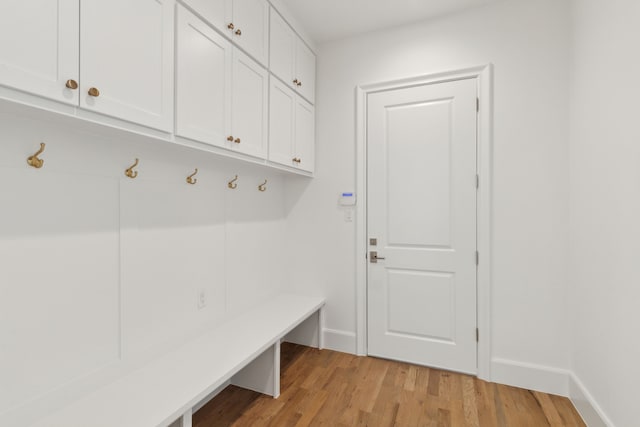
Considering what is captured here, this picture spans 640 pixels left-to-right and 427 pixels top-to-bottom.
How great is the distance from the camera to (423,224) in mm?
2486

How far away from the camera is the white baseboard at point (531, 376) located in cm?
212

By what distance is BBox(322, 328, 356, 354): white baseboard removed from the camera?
2725mm

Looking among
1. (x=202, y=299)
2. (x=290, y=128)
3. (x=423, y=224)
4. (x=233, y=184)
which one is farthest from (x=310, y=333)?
(x=290, y=128)

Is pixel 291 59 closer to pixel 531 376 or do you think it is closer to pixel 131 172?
pixel 131 172

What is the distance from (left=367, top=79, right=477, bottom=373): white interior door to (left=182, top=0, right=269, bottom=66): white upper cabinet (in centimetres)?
104

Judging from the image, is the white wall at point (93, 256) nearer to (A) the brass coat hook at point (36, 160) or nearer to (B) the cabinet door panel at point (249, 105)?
(A) the brass coat hook at point (36, 160)

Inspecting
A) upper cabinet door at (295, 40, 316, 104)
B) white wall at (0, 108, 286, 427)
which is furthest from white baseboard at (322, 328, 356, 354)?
upper cabinet door at (295, 40, 316, 104)

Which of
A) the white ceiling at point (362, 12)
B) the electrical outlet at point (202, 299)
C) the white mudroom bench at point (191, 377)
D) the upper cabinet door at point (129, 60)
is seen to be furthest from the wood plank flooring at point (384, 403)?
the white ceiling at point (362, 12)

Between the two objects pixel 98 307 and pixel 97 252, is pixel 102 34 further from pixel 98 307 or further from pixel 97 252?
pixel 98 307

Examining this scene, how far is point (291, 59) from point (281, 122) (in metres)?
0.54

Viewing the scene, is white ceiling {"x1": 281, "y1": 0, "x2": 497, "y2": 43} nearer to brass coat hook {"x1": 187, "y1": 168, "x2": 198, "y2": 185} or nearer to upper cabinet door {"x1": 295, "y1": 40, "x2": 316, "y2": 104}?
upper cabinet door {"x1": 295, "y1": 40, "x2": 316, "y2": 104}

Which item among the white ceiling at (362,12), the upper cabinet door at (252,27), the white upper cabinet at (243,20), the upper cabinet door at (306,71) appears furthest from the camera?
the upper cabinet door at (306,71)

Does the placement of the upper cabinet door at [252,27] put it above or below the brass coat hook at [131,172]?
above

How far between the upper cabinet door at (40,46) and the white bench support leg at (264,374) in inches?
67.9
